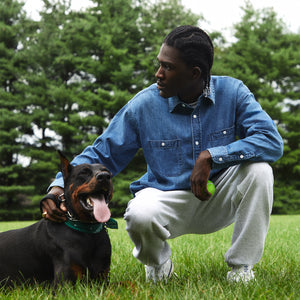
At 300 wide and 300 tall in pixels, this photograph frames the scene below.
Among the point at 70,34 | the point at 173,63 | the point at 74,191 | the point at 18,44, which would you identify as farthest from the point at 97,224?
the point at 18,44

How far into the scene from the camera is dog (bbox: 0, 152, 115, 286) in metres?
2.71

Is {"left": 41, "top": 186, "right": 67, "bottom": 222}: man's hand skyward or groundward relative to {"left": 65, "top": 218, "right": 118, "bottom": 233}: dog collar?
skyward

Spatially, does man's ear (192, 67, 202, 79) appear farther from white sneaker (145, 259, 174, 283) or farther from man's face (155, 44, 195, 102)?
white sneaker (145, 259, 174, 283)

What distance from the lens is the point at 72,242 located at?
277 cm

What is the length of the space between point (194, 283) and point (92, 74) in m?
22.3

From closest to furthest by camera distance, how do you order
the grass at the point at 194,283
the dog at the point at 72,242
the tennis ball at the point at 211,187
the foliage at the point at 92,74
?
the grass at the point at 194,283
the dog at the point at 72,242
the tennis ball at the point at 211,187
the foliage at the point at 92,74

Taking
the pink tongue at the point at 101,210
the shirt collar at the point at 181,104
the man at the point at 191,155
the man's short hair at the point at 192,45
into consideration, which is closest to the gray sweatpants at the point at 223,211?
the man at the point at 191,155

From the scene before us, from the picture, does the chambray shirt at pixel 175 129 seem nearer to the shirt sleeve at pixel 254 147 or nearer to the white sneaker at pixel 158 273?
the shirt sleeve at pixel 254 147

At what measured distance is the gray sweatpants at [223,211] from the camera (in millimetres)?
2869

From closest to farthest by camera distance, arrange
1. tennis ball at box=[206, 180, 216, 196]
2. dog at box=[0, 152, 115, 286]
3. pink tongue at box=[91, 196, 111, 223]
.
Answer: pink tongue at box=[91, 196, 111, 223] → dog at box=[0, 152, 115, 286] → tennis ball at box=[206, 180, 216, 196]

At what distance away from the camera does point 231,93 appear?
10.5 feet

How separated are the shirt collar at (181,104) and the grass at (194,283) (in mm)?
1243

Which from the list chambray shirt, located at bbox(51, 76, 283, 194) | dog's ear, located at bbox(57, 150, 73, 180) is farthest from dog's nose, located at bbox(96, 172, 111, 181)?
chambray shirt, located at bbox(51, 76, 283, 194)

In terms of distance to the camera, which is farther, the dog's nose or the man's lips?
the man's lips
